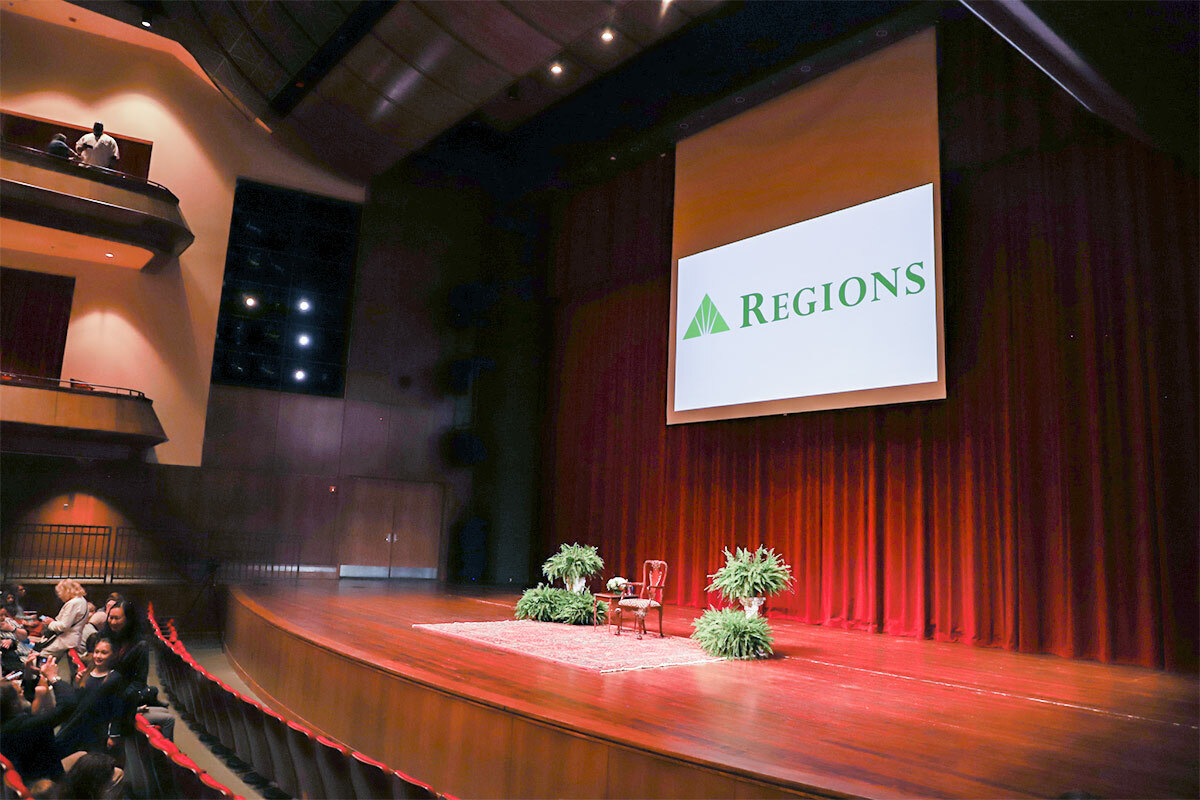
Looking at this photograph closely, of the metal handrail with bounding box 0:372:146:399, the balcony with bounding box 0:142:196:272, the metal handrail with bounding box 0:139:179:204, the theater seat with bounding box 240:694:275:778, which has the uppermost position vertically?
the metal handrail with bounding box 0:139:179:204

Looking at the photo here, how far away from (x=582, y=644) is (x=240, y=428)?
24.9 ft

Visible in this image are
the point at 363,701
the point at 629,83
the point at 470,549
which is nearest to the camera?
the point at 363,701

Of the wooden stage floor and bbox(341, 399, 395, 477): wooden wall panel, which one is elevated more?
bbox(341, 399, 395, 477): wooden wall panel

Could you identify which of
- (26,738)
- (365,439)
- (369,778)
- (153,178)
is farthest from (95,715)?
(153,178)

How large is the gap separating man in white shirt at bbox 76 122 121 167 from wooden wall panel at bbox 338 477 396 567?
553 cm

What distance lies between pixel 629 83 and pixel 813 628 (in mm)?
7035

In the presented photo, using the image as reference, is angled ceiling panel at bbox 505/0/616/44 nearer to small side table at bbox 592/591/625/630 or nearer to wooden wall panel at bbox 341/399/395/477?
small side table at bbox 592/591/625/630

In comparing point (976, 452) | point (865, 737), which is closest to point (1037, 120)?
point (976, 452)

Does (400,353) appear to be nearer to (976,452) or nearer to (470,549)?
(470,549)

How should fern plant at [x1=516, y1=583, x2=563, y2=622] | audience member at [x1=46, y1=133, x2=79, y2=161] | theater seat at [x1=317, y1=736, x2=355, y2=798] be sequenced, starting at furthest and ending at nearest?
audience member at [x1=46, y1=133, x2=79, y2=161], fern plant at [x1=516, y1=583, x2=563, y2=622], theater seat at [x1=317, y1=736, x2=355, y2=798]

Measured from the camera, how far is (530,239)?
13.3 m

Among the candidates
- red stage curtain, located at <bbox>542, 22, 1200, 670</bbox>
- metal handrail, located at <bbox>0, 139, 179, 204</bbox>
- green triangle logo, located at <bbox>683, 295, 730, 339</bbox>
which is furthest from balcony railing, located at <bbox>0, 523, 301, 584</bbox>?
green triangle logo, located at <bbox>683, 295, 730, 339</bbox>

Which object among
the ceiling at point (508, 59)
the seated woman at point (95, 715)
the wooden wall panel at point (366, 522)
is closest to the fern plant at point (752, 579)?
the seated woman at point (95, 715)

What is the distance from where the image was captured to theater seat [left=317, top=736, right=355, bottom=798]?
2.84 meters
